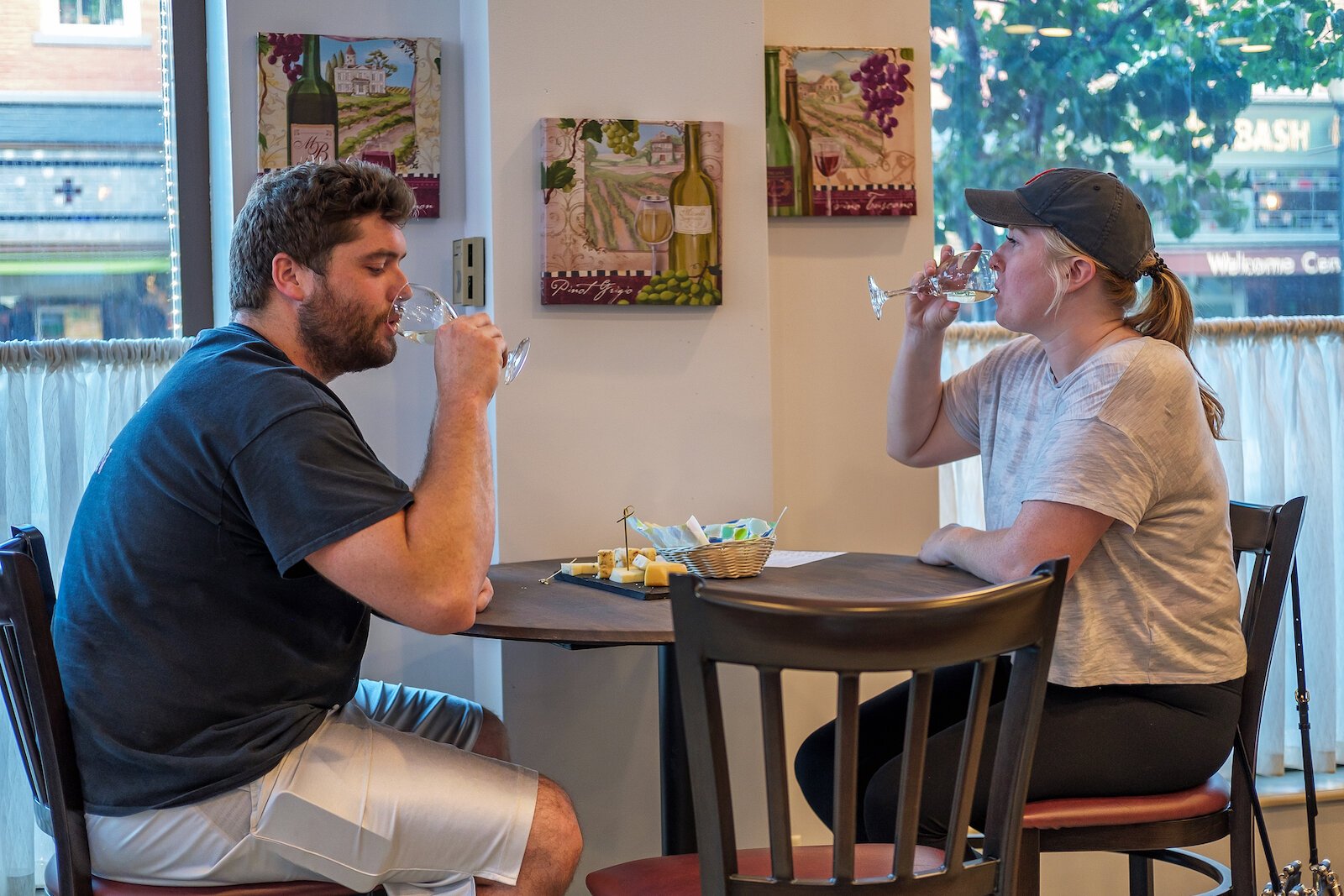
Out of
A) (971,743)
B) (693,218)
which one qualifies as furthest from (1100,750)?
(693,218)

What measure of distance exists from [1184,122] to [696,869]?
2.35 metres

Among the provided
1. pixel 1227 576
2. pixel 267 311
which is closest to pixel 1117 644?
pixel 1227 576

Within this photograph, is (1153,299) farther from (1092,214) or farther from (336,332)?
(336,332)

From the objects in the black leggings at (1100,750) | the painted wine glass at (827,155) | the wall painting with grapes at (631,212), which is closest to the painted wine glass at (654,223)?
the wall painting with grapes at (631,212)

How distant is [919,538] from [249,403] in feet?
5.26

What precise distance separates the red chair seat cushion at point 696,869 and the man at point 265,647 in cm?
10

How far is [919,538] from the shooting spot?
2.72 meters

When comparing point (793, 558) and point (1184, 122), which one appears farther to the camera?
point (1184, 122)

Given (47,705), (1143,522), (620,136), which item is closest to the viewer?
(47,705)

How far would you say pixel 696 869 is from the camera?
152 cm

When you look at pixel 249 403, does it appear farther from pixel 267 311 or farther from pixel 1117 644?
pixel 1117 644

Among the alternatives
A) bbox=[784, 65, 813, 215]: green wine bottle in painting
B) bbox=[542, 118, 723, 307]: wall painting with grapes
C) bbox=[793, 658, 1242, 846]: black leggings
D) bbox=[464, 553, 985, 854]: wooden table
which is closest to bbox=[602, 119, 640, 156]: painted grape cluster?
bbox=[542, 118, 723, 307]: wall painting with grapes

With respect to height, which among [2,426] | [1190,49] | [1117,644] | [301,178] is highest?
[1190,49]

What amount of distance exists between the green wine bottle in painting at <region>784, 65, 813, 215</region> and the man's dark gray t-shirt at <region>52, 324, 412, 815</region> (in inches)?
53.0
